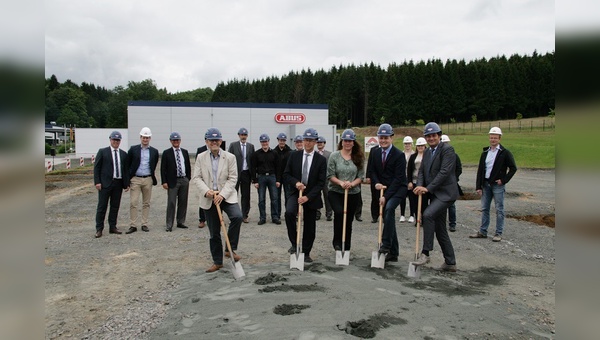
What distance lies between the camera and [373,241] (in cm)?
872

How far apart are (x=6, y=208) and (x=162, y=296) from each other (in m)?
4.97

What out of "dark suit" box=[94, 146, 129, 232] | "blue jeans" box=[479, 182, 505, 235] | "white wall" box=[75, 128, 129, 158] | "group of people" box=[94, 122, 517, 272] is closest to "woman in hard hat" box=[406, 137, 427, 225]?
"group of people" box=[94, 122, 517, 272]

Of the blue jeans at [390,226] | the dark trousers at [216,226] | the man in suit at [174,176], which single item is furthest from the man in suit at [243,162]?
the blue jeans at [390,226]

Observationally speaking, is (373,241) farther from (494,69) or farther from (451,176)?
(494,69)

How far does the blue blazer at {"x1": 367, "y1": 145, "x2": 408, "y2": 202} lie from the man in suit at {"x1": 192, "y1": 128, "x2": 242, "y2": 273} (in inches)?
100

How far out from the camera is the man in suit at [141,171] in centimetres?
934

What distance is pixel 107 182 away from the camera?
8938 millimetres

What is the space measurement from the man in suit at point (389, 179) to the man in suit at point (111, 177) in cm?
555

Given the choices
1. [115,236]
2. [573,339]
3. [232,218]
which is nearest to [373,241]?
[232,218]

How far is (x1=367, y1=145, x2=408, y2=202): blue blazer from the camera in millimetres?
7176

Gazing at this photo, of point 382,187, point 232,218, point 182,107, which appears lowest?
point 232,218

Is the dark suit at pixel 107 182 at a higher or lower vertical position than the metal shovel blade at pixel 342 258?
higher

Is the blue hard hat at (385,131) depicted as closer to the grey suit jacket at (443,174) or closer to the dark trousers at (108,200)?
the grey suit jacket at (443,174)

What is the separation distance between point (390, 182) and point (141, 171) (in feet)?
18.8
